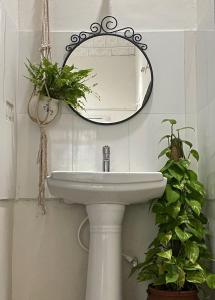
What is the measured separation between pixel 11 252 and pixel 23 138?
0.62 meters

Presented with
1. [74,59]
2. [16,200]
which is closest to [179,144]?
[74,59]

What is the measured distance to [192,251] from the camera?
1.94m

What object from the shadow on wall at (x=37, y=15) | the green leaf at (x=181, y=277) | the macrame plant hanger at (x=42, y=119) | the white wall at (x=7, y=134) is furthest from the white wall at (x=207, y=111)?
the white wall at (x=7, y=134)

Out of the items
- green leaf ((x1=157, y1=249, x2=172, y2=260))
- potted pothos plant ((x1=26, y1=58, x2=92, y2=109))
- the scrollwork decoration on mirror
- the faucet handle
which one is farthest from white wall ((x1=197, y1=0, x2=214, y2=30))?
green leaf ((x1=157, y1=249, x2=172, y2=260))

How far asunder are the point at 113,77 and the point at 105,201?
2.44 feet

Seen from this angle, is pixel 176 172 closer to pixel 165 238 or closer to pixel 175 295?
pixel 165 238

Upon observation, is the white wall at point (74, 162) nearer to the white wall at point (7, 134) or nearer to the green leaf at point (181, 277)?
the white wall at point (7, 134)

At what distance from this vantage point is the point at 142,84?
2357 mm

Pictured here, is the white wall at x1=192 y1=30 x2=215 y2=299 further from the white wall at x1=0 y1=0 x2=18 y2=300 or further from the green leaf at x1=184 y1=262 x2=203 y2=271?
the white wall at x1=0 y1=0 x2=18 y2=300

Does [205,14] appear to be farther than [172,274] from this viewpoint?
Yes

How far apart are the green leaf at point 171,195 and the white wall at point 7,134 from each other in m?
0.80

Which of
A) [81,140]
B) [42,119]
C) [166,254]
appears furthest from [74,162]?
[166,254]

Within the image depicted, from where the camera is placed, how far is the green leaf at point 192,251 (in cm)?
192

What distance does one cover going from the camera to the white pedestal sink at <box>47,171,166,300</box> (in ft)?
6.22
